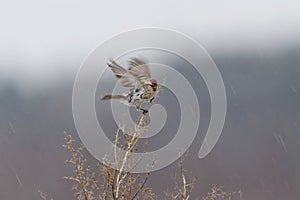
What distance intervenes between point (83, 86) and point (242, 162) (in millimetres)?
10931

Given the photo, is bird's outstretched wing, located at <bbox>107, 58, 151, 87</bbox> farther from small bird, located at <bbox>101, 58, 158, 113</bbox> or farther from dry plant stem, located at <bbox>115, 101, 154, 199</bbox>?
dry plant stem, located at <bbox>115, 101, 154, 199</bbox>

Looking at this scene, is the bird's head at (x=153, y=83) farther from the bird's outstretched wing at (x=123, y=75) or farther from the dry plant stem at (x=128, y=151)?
the dry plant stem at (x=128, y=151)

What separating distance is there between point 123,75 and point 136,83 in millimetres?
90

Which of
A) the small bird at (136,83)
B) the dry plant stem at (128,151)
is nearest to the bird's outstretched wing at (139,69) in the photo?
the small bird at (136,83)

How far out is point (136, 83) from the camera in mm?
3346

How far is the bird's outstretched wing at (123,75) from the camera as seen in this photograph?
3242 millimetres

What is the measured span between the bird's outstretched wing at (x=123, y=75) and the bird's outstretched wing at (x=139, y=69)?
19 mm

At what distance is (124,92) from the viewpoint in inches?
137

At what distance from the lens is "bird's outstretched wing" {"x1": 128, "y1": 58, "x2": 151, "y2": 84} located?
3258 mm

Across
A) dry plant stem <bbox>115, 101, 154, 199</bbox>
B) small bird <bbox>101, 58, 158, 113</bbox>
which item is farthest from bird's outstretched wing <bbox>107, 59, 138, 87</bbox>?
dry plant stem <bbox>115, 101, 154, 199</bbox>

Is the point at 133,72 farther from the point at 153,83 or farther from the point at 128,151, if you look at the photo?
the point at 128,151

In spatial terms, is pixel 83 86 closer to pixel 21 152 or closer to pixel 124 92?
pixel 124 92

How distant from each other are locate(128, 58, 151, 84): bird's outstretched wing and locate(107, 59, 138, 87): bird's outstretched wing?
0.8 inches

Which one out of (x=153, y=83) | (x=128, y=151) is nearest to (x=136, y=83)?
(x=153, y=83)
